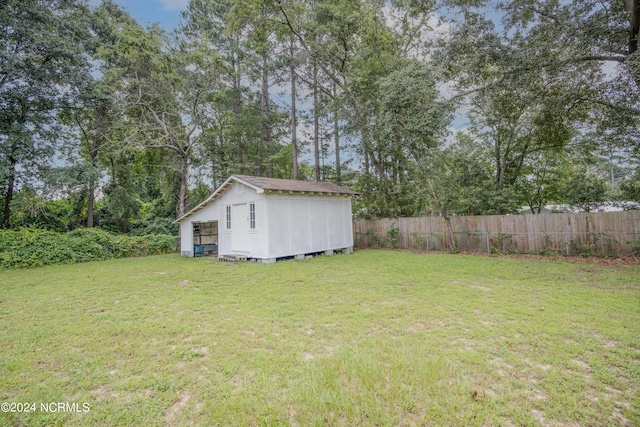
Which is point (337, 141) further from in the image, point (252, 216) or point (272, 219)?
point (272, 219)

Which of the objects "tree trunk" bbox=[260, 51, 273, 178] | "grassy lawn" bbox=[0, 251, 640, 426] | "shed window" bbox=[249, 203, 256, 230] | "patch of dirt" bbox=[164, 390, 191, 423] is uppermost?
"tree trunk" bbox=[260, 51, 273, 178]

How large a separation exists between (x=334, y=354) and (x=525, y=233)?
10.8 meters

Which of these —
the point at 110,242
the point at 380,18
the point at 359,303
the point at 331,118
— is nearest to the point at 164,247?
the point at 110,242

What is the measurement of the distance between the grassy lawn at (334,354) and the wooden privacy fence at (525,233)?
3.71 metres

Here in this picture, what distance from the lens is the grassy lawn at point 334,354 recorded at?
92.2 inches

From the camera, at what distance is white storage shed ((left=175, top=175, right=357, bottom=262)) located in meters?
10.8

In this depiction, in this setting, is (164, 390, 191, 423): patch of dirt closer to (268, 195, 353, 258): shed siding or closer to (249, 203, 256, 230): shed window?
(268, 195, 353, 258): shed siding

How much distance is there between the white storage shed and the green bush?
Result: 2.76 metres

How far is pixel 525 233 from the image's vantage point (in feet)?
36.0

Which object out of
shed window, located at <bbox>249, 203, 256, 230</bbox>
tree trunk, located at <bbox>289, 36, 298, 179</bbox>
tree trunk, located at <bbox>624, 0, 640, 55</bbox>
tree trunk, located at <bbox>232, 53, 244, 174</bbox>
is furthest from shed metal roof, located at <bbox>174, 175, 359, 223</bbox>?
tree trunk, located at <bbox>624, 0, 640, 55</bbox>

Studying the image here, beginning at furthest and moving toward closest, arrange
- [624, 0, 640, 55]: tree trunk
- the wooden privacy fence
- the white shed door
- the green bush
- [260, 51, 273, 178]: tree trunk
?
1. [260, 51, 273, 178]: tree trunk
2. the white shed door
3. the green bush
4. the wooden privacy fence
5. [624, 0, 640, 55]: tree trunk

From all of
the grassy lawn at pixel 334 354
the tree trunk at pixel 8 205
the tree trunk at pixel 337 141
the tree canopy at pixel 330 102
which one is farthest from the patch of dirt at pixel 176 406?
the tree trunk at pixel 8 205

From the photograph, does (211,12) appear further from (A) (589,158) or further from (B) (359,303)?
(A) (589,158)

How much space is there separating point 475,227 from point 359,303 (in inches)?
361
